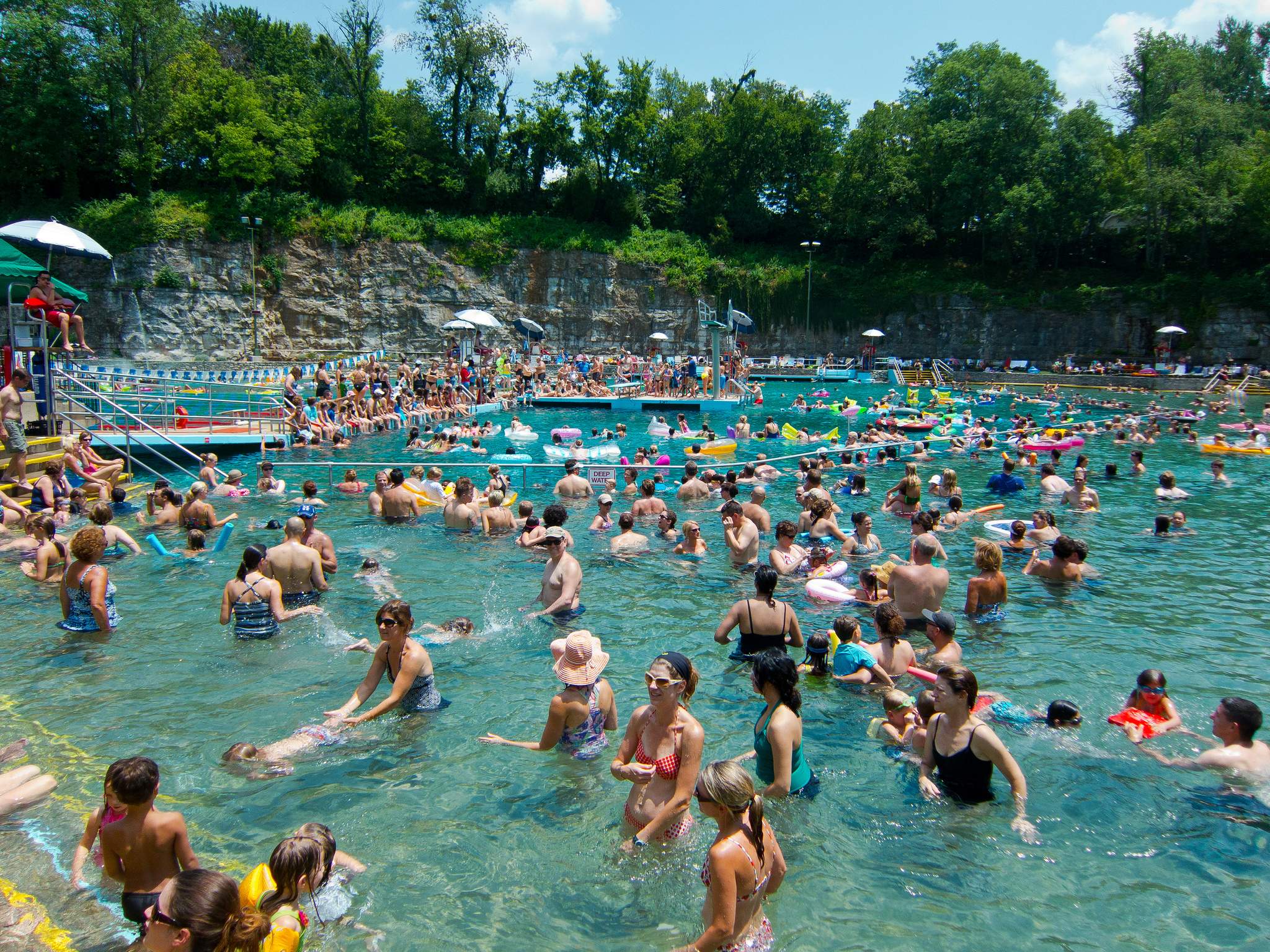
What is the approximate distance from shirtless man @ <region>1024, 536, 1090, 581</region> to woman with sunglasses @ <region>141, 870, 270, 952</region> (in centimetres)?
1023

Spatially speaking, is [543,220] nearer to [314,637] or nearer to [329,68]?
[329,68]

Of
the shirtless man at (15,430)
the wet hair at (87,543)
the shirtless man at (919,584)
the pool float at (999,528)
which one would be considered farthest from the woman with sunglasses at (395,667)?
the shirtless man at (15,430)

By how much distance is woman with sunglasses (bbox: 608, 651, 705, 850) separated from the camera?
4.45 meters

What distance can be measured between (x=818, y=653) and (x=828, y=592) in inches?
102

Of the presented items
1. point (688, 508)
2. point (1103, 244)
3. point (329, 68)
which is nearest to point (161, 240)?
point (329, 68)

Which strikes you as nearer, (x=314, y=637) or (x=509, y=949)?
(x=509, y=949)

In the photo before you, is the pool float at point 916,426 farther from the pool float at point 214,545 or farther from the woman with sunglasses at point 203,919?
the woman with sunglasses at point 203,919

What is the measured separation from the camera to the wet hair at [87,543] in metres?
7.48

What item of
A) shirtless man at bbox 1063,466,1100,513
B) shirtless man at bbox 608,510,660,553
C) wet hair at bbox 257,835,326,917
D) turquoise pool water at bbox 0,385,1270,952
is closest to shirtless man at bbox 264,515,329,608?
turquoise pool water at bbox 0,385,1270,952

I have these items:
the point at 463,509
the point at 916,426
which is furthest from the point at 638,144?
the point at 463,509

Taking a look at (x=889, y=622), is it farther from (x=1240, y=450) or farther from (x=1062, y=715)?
(x=1240, y=450)

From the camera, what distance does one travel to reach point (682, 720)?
4.49m

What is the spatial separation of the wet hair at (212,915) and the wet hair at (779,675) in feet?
9.05

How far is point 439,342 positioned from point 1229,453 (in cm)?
3639
